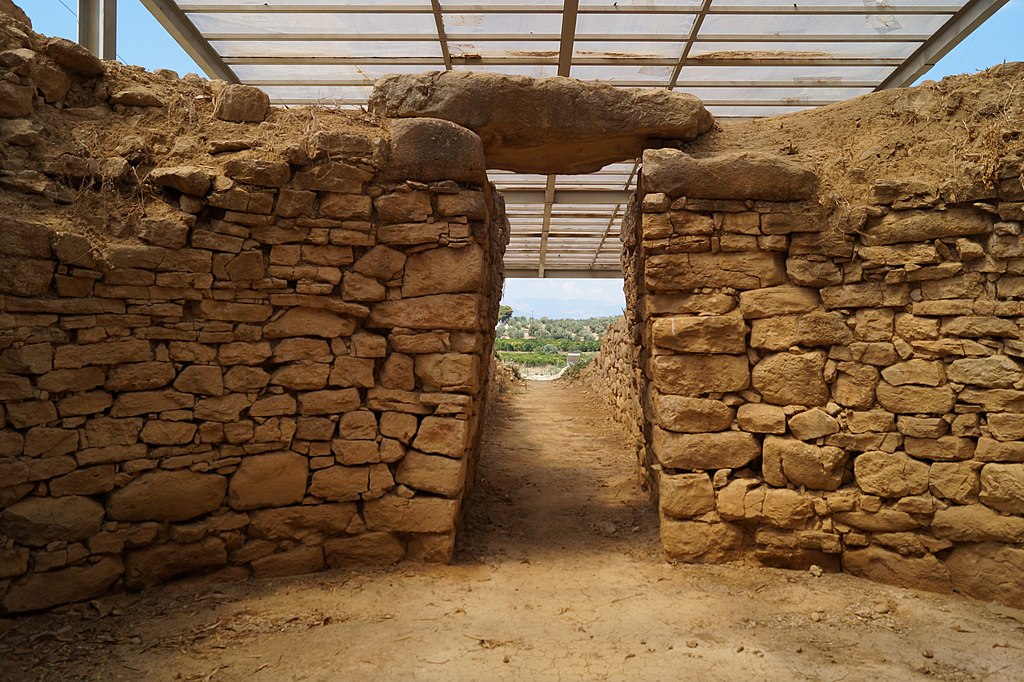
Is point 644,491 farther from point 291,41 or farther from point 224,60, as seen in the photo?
point 224,60

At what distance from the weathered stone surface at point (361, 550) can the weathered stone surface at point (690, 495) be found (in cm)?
206

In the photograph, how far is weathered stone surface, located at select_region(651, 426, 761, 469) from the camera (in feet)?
14.0

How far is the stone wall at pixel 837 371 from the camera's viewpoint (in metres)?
3.90

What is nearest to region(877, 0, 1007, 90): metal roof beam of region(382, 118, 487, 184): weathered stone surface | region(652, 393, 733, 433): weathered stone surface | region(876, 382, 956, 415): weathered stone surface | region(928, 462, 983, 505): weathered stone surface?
region(876, 382, 956, 415): weathered stone surface

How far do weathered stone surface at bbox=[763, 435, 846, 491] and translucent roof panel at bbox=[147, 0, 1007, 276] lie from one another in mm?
4990

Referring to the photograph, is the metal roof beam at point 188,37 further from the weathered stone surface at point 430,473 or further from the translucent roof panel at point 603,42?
the weathered stone surface at point 430,473

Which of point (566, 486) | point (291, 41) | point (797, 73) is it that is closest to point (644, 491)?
point (566, 486)

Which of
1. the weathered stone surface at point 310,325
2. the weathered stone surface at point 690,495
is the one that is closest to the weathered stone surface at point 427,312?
the weathered stone surface at point 310,325

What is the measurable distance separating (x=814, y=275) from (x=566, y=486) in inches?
130

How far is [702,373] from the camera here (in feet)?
14.2

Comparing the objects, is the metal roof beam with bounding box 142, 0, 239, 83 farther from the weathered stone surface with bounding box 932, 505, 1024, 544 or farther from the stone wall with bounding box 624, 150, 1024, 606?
the weathered stone surface with bounding box 932, 505, 1024, 544

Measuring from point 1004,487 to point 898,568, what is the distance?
2.76 feet

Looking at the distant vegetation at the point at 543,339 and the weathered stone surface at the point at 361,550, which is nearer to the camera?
the weathered stone surface at the point at 361,550

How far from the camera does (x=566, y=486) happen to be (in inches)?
249
